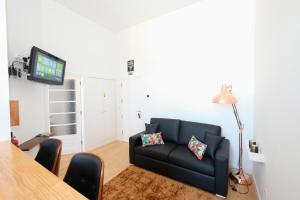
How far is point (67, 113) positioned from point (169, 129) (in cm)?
253

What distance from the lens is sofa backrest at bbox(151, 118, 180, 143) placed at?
10.1ft

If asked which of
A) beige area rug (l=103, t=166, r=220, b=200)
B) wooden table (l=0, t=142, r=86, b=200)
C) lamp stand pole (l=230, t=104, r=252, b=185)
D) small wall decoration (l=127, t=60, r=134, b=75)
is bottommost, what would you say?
beige area rug (l=103, t=166, r=220, b=200)

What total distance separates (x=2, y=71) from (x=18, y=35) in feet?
5.13

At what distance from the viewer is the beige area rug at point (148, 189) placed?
6.69ft

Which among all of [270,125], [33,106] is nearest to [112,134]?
[33,106]

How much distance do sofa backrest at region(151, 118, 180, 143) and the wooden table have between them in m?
2.48

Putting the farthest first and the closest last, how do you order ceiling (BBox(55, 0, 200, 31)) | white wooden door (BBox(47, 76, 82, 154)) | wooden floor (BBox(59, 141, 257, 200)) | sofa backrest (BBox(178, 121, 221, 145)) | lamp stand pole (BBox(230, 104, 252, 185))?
white wooden door (BBox(47, 76, 82, 154))
ceiling (BBox(55, 0, 200, 31))
sofa backrest (BBox(178, 121, 221, 145))
lamp stand pole (BBox(230, 104, 252, 185))
wooden floor (BBox(59, 141, 257, 200))

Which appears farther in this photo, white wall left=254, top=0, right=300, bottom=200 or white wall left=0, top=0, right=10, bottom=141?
white wall left=0, top=0, right=10, bottom=141

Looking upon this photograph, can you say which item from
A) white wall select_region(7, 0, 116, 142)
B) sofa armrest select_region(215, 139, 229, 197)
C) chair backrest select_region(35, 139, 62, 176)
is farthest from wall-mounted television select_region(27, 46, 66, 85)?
sofa armrest select_region(215, 139, 229, 197)

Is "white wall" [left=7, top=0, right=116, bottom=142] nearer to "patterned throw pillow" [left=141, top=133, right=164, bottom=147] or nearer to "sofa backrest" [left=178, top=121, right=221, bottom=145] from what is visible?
"patterned throw pillow" [left=141, top=133, right=164, bottom=147]

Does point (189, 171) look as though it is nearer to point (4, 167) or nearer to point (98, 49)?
point (4, 167)

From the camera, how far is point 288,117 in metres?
1.15

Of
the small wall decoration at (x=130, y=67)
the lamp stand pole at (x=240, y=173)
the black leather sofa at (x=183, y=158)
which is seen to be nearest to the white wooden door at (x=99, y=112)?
the small wall decoration at (x=130, y=67)

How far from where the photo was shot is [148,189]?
220 centimetres
